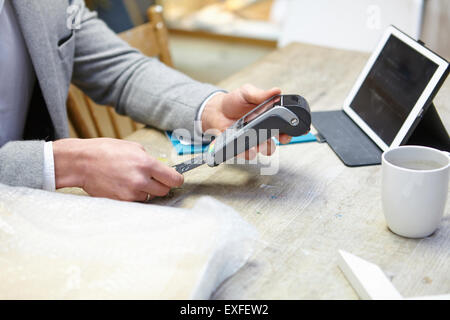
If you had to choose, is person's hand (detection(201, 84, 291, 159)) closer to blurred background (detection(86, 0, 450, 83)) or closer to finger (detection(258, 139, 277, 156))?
finger (detection(258, 139, 277, 156))

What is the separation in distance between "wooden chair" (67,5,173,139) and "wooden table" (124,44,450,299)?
296 mm

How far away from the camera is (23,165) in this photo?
2.08 ft

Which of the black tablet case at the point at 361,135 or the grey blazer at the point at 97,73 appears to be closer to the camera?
the black tablet case at the point at 361,135

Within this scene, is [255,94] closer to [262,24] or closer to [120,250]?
[120,250]

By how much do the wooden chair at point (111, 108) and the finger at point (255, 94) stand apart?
1.66ft

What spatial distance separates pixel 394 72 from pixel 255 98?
23cm

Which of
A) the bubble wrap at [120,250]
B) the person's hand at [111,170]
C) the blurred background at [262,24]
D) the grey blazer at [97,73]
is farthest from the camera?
the blurred background at [262,24]

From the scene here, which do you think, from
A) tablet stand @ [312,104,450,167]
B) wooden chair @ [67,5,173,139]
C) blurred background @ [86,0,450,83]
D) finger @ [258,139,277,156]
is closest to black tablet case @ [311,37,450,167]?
tablet stand @ [312,104,450,167]

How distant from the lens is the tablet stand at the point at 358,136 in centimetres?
69

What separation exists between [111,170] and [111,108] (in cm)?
59

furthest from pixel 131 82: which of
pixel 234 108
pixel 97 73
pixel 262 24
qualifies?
pixel 262 24

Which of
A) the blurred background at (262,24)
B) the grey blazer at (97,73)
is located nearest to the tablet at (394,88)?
the grey blazer at (97,73)

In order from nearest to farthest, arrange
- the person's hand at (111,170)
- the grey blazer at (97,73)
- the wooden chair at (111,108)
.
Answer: the person's hand at (111,170), the grey blazer at (97,73), the wooden chair at (111,108)

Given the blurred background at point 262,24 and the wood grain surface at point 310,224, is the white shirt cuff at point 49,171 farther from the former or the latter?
the blurred background at point 262,24
